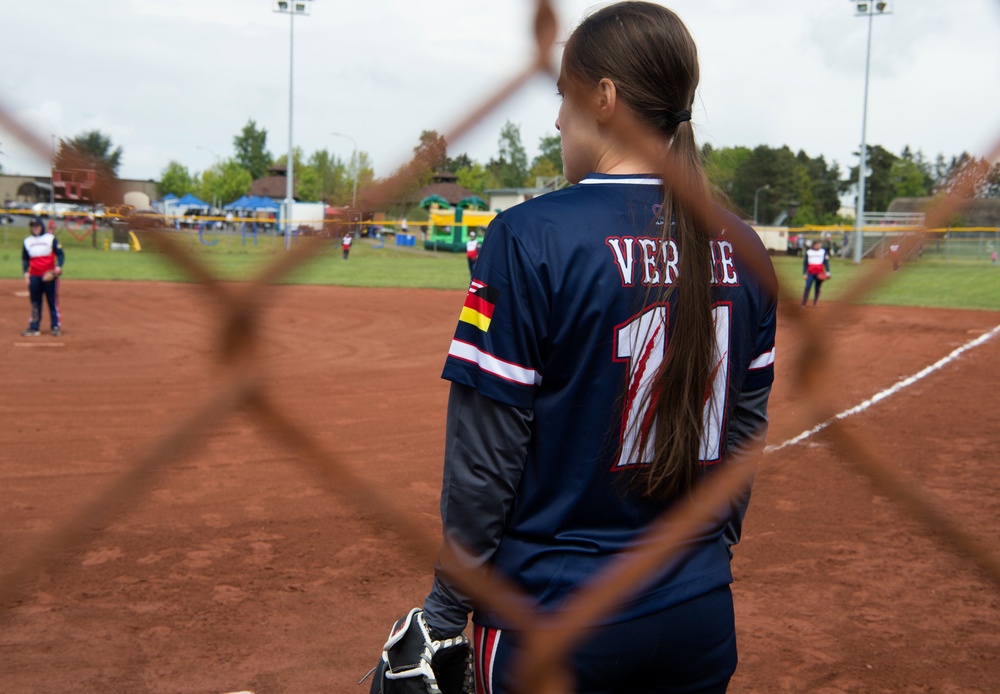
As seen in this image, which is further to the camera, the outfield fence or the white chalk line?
the white chalk line

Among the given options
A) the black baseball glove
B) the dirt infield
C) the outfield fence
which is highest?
the outfield fence

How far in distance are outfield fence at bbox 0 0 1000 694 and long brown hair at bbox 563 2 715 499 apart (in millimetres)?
44

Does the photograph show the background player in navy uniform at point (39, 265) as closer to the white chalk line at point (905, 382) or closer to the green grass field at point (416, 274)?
the green grass field at point (416, 274)

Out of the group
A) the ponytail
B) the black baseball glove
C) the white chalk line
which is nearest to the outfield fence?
the ponytail

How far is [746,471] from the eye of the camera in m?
1.78

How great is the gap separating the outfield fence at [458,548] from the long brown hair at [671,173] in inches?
1.7

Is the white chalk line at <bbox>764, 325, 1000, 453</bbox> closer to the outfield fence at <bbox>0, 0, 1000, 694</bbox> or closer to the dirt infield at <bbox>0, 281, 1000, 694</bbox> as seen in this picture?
the dirt infield at <bbox>0, 281, 1000, 694</bbox>

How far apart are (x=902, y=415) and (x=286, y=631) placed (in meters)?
6.62

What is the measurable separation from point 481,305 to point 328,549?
3.57 meters

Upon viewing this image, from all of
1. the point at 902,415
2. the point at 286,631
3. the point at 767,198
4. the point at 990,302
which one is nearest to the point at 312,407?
the point at 286,631

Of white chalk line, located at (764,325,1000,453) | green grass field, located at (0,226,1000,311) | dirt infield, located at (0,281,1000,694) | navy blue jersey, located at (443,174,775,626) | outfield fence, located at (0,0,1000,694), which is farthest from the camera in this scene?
green grass field, located at (0,226,1000,311)

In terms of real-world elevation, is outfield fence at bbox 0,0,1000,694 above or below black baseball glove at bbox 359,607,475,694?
above

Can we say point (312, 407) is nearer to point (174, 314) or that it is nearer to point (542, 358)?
A: point (542, 358)

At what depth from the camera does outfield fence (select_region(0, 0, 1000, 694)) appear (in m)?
1.09
